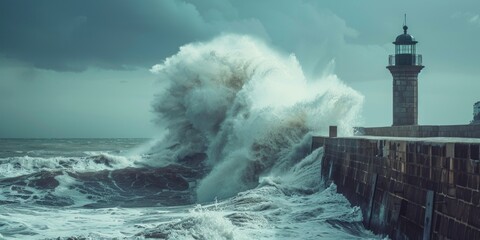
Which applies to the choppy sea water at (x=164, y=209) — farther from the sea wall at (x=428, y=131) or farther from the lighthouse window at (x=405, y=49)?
the lighthouse window at (x=405, y=49)

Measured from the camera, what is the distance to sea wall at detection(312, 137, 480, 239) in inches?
208

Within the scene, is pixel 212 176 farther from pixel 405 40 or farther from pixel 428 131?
pixel 405 40

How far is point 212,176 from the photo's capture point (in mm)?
15664

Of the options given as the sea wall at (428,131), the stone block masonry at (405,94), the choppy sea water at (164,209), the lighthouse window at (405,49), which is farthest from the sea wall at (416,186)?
the lighthouse window at (405,49)

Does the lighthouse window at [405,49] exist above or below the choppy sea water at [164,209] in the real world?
above

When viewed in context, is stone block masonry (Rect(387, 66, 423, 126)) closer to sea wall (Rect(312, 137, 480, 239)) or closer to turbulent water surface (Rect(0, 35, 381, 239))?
turbulent water surface (Rect(0, 35, 381, 239))

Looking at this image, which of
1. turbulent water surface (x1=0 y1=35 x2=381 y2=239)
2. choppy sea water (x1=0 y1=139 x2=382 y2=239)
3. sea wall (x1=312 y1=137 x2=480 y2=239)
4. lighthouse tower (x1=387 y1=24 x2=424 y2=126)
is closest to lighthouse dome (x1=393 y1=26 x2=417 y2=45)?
lighthouse tower (x1=387 y1=24 x2=424 y2=126)

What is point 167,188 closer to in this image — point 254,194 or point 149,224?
point 254,194

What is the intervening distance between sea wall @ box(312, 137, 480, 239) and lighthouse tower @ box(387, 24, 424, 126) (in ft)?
31.7

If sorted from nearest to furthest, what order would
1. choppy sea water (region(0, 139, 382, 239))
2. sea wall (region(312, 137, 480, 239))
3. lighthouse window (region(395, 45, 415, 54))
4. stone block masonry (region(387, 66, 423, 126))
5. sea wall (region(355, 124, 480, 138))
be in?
sea wall (region(312, 137, 480, 239))
choppy sea water (region(0, 139, 382, 239))
sea wall (region(355, 124, 480, 138))
stone block masonry (region(387, 66, 423, 126))
lighthouse window (region(395, 45, 415, 54))

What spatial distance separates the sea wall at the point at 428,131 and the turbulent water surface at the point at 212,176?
80 centimetres

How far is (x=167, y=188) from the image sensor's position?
1627 cm

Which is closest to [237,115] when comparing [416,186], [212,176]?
[212,176]

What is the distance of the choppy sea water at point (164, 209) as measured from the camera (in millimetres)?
8125
